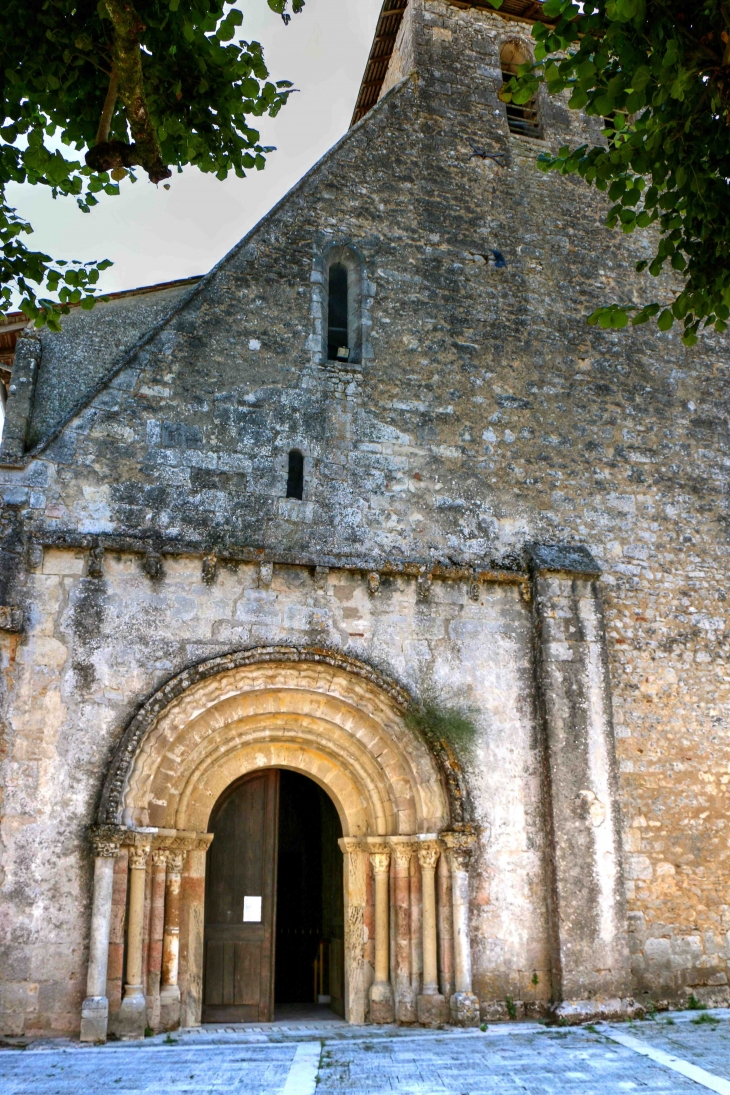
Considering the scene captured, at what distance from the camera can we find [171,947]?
654 cm

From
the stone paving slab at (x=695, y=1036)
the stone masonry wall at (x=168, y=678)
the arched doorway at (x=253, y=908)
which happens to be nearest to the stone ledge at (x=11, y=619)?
the stone masonry wall at (x=168, y=678)

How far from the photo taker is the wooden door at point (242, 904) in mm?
7109

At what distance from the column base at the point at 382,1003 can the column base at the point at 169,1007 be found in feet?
4.78

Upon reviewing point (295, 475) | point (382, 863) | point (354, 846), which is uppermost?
point (295, 475)

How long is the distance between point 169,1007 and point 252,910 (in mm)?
1101

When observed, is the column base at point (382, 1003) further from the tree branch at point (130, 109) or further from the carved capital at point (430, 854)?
the tree branch at point (130, 109)

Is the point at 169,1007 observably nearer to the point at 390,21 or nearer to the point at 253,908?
the point at 253,908

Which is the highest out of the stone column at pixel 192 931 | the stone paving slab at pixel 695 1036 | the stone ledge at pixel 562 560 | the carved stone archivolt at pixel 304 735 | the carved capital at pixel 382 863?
the stone ledge at pixel 562 560

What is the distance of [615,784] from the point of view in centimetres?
737

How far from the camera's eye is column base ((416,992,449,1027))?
661cm

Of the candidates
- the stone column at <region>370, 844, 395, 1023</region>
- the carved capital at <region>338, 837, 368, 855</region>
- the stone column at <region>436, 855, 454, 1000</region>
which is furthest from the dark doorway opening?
the stone column at <region>436, 855, 454, 1000</region>

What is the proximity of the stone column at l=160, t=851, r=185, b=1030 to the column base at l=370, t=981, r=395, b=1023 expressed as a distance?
1.46 m

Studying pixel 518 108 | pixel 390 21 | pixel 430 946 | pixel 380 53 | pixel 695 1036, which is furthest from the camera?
pixel 380 53

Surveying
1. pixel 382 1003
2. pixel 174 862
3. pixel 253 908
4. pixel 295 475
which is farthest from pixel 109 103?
pixel 382 1003
